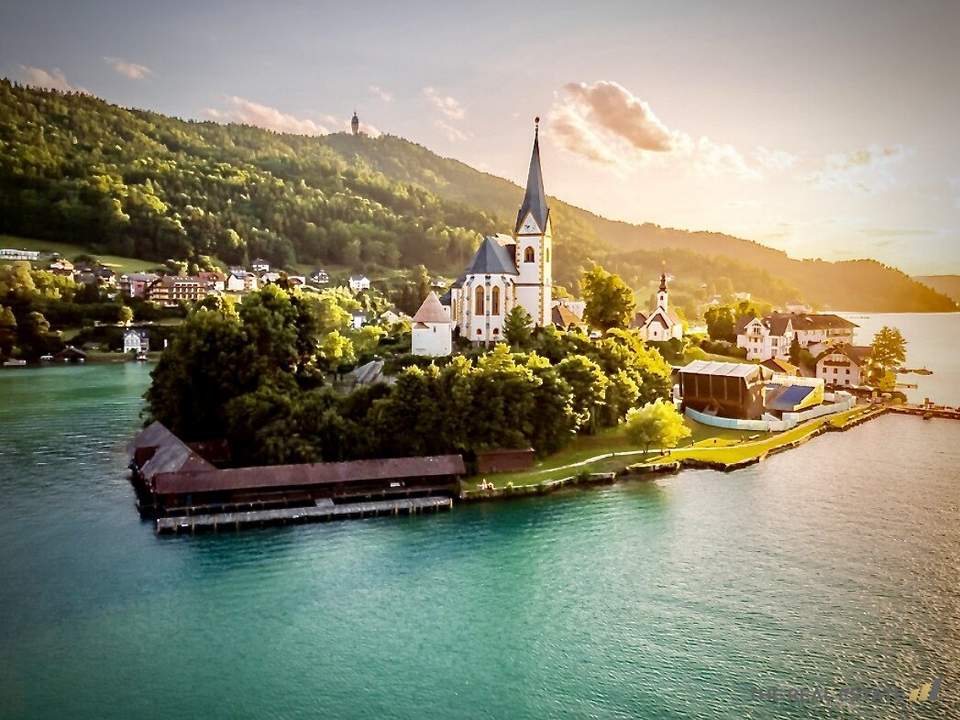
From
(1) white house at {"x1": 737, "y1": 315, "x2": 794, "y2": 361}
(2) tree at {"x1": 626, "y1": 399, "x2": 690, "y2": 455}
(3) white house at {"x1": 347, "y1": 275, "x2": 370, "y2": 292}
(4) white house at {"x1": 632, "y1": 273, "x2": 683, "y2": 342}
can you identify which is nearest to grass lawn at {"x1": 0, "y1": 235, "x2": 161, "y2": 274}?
(3) white house at {"x1": 347, "y1": 275, "x2": 370, "y2": 292}

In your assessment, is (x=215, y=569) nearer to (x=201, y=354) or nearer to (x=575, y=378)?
(x=201, y=354)

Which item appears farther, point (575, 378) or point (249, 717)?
point (575, 378)

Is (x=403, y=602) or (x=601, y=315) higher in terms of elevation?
(x=601, y=315)

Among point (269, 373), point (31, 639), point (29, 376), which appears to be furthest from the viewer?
point (29, 376)

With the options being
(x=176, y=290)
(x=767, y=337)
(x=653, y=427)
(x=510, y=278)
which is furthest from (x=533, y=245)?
(x=176, y=290)

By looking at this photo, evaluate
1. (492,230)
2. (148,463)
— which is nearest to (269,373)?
(148,463)

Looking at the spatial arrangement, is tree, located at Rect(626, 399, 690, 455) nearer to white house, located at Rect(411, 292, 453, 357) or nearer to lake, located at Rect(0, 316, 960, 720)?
lake, located at Rect(0, 316, 960, 720)

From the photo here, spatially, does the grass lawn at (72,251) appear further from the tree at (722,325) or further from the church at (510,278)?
the tree at (722,325)
